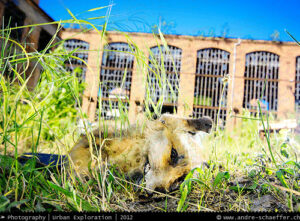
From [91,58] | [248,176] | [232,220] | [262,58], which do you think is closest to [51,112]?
[248,176]

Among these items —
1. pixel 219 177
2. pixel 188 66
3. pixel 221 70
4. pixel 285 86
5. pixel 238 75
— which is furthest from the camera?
pixel 221 70

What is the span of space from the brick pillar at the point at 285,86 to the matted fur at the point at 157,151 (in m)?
11.1

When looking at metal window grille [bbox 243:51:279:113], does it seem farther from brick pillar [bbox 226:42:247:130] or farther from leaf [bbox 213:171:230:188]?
leaf [bbox 213:171:230:188]

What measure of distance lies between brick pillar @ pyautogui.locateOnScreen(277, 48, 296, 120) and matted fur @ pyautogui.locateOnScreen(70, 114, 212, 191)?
11.1m

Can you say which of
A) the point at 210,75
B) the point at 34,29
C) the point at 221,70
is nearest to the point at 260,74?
the point at 221,70

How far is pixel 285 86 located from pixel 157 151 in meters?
12.3

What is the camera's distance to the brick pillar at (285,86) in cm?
1034

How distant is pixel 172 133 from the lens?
3.61 ft

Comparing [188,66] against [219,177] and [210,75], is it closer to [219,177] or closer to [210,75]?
[210,75]

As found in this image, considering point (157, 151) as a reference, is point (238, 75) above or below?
above

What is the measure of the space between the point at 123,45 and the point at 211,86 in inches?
228

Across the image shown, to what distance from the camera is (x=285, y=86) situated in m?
10.7

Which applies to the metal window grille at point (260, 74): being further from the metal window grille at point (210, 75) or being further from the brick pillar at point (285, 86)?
the metal window grille at point (210, 75)

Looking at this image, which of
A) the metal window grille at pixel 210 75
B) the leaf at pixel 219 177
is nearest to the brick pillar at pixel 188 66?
the metal window grille at pixel 210 75
